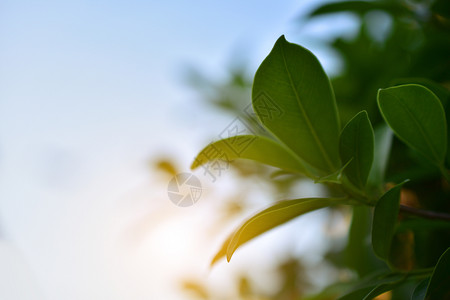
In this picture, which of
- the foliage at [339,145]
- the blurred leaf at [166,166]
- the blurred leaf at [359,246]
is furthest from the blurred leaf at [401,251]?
the blurred leaf at [166,166]

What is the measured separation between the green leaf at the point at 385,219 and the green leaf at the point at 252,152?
0.24 ft

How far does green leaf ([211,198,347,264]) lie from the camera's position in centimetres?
33

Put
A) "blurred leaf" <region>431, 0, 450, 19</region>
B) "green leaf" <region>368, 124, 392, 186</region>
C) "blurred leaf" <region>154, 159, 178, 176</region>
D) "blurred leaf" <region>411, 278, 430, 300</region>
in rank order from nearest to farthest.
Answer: "blurred leaf" <region>411, 278, 430, 300</region> → "green leaf" <region>368, 124, 392, 186</region> → "blurred leaf" <region>431, 0, 450, 19</region> → "blurred leaf" <region>154, 159, 178, 176</region>

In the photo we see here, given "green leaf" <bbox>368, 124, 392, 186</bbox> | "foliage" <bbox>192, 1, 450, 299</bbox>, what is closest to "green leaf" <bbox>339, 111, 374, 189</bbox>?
"foliage" <bbox>192, 1, 450, 299</bbox>

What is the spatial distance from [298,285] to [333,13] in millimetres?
686

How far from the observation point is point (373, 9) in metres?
0.63

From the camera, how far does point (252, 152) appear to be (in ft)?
1.25

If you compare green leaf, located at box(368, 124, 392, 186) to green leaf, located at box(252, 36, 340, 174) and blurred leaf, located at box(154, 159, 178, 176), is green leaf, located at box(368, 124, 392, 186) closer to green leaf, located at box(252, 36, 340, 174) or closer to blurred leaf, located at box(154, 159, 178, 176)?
green leaf, located at box(252, 36, 340, 174)

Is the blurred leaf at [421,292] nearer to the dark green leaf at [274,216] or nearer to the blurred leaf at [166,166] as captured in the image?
the dark green leaf at [274,216]

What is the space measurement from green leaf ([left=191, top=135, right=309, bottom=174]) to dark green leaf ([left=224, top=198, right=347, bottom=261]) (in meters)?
0.04

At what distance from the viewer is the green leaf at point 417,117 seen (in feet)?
1.14

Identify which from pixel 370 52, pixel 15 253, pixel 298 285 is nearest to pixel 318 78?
pixel 15 253

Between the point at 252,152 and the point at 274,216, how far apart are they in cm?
7

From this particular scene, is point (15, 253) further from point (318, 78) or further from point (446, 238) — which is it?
point (446, 238)
